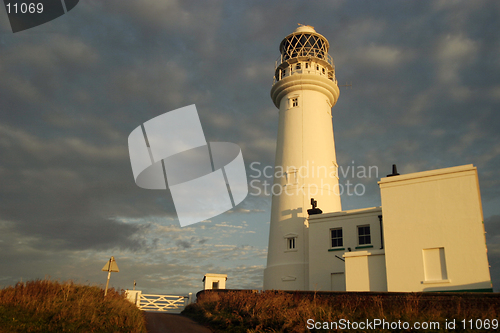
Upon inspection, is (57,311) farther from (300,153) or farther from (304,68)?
(304,68)

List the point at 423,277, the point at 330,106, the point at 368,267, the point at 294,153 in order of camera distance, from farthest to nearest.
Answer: the point at 330,106 → the point at 294,153 → the point at 368,267 → the point at 423,277

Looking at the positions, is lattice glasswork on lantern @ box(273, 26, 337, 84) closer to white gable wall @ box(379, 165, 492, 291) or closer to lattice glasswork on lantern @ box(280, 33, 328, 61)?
lattice glasswork on lantern @ box(280, 33, 328, 61)

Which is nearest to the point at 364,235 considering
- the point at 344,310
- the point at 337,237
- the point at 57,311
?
the point at 337,237

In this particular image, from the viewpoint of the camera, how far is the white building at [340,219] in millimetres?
17125

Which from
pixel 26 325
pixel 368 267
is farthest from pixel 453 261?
pixel 26 325

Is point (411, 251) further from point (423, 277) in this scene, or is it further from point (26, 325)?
point (26, 325)

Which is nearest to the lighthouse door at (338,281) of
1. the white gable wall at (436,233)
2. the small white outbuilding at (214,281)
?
the white gable wall at (436,233)

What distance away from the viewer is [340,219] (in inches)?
930

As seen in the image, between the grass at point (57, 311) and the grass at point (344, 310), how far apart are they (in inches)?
153

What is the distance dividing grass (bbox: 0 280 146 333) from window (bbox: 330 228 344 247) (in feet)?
44.8

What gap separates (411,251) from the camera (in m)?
18.0

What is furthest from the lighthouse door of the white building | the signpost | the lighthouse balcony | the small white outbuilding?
the lighthouse balcony

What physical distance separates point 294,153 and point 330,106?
6790 mm

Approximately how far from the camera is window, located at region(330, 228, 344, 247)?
23312 mm
